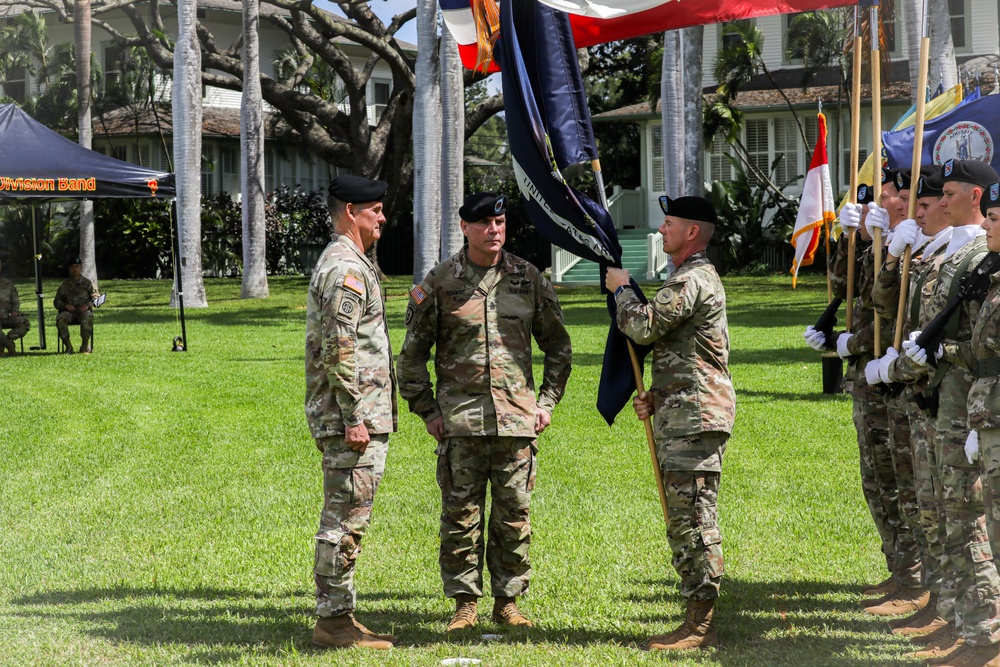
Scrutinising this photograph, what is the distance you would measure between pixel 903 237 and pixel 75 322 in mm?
15722

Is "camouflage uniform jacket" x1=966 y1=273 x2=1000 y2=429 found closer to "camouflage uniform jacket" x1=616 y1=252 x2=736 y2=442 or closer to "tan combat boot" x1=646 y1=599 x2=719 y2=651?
"camouflage uniform jacket" x1=616 y1=252 x2=736 y2=442

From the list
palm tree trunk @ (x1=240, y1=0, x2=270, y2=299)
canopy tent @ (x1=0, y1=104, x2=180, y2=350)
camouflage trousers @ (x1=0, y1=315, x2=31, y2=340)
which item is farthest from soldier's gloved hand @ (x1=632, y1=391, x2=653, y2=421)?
palm tree trunk @ (x1=240, y1=0, x2=270, y2=299)

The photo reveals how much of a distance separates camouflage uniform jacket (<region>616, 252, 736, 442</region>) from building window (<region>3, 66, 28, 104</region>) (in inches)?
1687

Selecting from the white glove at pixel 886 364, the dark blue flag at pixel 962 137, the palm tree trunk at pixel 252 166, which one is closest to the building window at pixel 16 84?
the palm tree trunk at pixel 252 166

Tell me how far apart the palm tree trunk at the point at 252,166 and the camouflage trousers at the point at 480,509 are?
2335 centimetres

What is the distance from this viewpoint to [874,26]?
636 centimetres

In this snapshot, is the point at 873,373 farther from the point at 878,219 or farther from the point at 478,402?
the point at 478,402

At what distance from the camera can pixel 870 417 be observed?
21.1 ft

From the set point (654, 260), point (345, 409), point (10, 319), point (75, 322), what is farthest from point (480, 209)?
point (654, 260)

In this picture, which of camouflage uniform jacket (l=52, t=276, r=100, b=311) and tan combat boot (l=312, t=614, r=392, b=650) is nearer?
tan combat boot (l=312, t=614, r=392, b=650)

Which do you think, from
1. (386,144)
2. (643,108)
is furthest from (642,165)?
(386,144)

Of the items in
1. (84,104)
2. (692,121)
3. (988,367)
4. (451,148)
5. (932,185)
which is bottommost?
(988,367)

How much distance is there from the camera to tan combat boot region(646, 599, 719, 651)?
5.78 metres

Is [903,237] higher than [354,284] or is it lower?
higher
